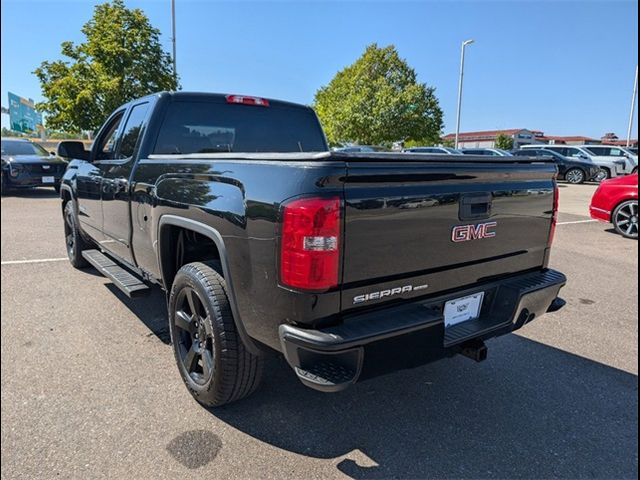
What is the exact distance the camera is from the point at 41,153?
45.3ft

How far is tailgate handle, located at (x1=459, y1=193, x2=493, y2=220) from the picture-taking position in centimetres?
237

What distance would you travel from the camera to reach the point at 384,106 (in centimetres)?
3269

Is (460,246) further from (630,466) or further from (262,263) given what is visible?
(630,466)

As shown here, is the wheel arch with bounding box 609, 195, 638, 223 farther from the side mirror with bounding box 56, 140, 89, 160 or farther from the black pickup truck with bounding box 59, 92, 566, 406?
the side mirror with bounding box 56, 140, 89, 160

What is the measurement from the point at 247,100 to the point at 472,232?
2.39m

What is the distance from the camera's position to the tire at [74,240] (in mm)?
5348

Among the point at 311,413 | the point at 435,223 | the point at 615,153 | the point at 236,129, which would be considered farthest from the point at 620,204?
the point at 615,153

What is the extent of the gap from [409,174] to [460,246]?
21.7 inches

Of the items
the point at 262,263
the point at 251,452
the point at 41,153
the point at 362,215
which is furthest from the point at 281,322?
the point at 41,153

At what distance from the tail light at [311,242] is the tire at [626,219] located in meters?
8.10

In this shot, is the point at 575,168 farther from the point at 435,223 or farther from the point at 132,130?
the point at 435,223

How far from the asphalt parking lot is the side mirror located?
4.96ft

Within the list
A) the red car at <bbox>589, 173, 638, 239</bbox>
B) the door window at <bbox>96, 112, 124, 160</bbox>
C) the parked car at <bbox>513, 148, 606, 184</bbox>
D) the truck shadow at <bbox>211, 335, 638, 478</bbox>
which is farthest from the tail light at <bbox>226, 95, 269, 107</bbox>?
the parked car at <bbox>513, 148, 606, 184</bbox>

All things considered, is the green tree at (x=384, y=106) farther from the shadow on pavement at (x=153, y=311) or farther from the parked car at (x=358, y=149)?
the shadow on pavement at (x=153, y=311)
